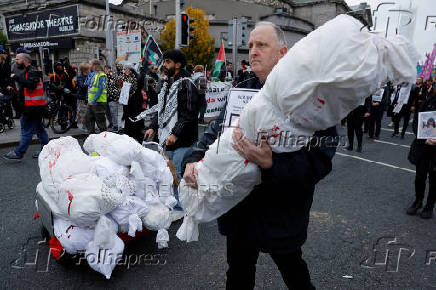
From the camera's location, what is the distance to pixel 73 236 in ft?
7.71

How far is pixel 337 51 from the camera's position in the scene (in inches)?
40.3

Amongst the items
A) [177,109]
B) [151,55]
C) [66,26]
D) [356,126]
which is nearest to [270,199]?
[177,109]

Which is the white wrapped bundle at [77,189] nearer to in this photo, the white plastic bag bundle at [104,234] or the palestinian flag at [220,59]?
the white plastic bag bundle at [104,234]

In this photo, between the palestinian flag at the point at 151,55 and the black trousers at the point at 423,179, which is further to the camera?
the palestinian flag at the point at 151,55

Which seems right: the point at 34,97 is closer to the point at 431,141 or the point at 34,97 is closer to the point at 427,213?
the point at 431,141

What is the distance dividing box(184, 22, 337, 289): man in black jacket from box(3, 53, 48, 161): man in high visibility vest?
5072 mm

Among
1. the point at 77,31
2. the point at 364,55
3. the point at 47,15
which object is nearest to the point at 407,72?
the point at 364,55

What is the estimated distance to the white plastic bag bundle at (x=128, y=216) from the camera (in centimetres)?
247

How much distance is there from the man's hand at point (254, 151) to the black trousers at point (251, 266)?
569 mm

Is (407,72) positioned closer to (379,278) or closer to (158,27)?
(379,278)

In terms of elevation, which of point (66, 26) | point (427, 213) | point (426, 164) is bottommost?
point (427, 213)

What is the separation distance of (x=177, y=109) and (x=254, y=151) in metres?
2.32

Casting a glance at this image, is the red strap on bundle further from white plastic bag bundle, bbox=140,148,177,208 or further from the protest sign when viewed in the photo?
the protest sign

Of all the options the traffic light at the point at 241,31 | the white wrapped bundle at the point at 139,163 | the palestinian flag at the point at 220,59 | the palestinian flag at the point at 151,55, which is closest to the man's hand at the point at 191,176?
the white wrapped bundle at the point at 139,163
